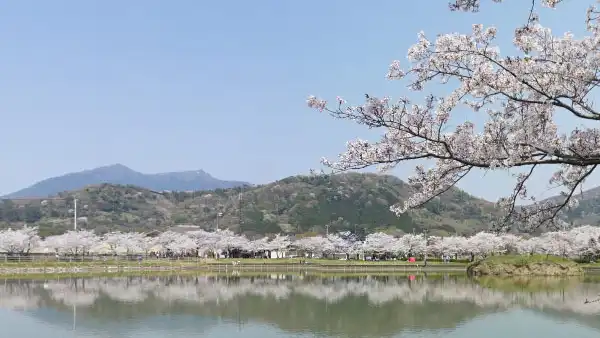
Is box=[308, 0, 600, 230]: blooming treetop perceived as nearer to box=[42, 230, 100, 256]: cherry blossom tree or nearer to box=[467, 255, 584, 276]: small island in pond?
box=[467, 255, 584, 276]: small island in pond

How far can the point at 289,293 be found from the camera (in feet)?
81.8

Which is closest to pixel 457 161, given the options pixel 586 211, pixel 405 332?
pixel 405 332

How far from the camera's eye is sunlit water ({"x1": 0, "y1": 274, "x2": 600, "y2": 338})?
14.7 meters

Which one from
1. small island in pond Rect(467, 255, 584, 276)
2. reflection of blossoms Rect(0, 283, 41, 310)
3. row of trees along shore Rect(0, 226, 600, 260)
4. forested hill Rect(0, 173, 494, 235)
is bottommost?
small island in pond Rect(467, 255, 584, 276)

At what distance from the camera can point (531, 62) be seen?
453 centimetres

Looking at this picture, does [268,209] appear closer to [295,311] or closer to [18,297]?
[18,297]

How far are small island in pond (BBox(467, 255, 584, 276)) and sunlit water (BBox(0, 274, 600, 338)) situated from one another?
10308mm

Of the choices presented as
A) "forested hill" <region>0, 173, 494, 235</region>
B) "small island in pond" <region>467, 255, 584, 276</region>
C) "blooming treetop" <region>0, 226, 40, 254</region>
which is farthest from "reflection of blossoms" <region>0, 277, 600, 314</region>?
"forested hill" <region>0, 173, 494, 235</region>

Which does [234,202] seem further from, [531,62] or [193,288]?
[531,62]

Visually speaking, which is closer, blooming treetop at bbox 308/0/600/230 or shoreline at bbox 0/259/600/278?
blooming treetop at bbox 308/0/600/230

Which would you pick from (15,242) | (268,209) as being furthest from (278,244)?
(268,209)

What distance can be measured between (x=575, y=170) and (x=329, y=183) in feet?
437

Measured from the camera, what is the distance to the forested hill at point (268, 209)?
10250cm

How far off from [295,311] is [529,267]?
84.5 feet
